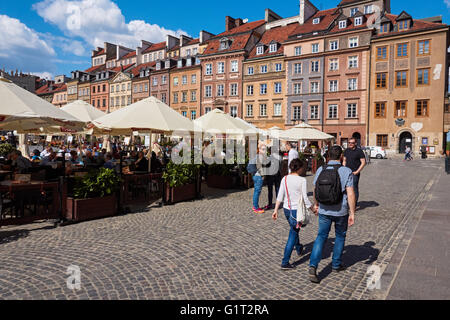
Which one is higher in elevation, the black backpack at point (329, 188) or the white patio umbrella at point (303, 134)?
the white patio umbrella at point (303, 134)

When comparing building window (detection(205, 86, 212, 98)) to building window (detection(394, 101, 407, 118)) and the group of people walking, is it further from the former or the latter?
the group of people walking

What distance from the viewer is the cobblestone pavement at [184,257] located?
396 cm

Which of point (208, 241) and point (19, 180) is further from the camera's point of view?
point (19, 180)

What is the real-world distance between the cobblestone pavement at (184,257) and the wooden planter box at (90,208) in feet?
0.96

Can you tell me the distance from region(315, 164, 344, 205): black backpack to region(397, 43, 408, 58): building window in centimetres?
3863

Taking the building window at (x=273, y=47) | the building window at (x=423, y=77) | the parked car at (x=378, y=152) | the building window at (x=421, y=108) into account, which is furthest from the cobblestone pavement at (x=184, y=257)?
the building window at (x=273, y=47)

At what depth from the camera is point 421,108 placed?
35.7 meters

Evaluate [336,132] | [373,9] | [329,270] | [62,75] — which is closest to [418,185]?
[329,270]

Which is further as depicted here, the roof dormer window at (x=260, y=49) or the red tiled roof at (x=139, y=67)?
the red tiled roof at (x=139, y=67)

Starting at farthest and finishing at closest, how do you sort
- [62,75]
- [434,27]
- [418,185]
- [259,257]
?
[62,75], [434,27], [418,185], [259,257]

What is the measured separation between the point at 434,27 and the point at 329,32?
10970 mm

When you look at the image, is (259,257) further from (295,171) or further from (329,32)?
(329,32)

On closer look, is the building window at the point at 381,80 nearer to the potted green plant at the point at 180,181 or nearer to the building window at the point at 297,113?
the building window at the point at 297,113

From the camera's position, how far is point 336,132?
40062 mm
